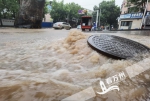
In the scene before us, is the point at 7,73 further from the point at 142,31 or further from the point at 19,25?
the point at 19,25

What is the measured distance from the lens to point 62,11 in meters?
34.8

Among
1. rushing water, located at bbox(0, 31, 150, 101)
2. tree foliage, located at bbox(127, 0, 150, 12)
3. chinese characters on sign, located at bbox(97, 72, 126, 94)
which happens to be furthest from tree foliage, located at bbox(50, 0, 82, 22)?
chinese characters on sign, located at bbox(97, 72, 126, 94)

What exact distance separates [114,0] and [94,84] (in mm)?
39250

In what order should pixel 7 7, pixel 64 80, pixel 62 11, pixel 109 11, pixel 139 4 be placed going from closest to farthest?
1. pixel 64 80
2. pixel 7 7
3. pixel 139 4
4. pixel 62 11
5. pixel 109 11

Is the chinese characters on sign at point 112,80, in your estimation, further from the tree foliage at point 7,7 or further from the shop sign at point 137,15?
the shop sign at point 137,15

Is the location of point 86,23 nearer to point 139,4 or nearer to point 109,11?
point 139,4

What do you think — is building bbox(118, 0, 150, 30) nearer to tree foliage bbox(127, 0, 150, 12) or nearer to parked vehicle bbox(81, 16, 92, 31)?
tree foliage bbox(127, 0, 150, 12)

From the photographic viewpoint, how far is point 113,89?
1.45 meters

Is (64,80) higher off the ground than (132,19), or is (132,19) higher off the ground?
(132,19)

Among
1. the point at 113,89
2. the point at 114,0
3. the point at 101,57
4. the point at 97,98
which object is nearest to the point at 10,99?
the point at 97,98

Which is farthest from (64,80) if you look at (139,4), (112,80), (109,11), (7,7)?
(109,11)

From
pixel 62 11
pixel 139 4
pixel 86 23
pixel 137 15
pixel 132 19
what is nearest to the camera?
pixel 86 23

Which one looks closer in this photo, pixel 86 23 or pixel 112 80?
pixel 112 80

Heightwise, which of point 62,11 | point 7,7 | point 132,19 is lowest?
point 132,19
